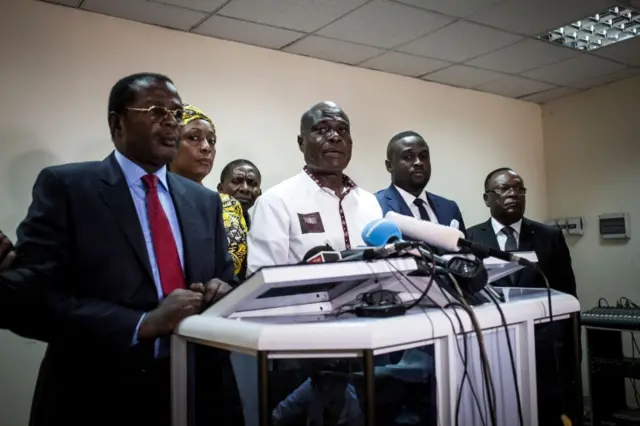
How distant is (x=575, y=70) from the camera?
166 inches

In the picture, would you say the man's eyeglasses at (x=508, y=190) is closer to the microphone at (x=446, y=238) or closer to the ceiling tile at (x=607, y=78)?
the ceiling tile at (x=607, y=78)

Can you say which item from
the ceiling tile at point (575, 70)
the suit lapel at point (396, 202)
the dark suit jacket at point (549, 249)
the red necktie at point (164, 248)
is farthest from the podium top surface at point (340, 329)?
the ceiling tile at point (575, 70)

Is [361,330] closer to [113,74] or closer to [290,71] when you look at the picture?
[113,74]

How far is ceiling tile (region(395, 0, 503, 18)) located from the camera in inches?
115

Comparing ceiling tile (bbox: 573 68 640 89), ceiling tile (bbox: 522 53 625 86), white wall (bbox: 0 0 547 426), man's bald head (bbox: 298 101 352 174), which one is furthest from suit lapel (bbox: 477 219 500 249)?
ceiling tile (bbox: 573 68 640 89)

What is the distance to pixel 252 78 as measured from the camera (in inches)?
137

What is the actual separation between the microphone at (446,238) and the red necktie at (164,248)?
504 mm

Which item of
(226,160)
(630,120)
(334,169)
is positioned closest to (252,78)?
(226,160)

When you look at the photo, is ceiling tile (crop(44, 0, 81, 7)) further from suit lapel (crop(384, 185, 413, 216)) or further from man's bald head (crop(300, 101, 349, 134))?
suit lapel (crop(384, 185, 413, 216))

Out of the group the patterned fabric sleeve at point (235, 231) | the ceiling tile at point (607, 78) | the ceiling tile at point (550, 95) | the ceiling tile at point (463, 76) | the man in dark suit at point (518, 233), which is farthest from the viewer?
the ceiling tile at point (550, 95)

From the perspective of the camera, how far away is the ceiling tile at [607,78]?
4329mm

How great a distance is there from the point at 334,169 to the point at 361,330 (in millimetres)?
1202

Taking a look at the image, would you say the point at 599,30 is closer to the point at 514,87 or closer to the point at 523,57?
the point at 523,57

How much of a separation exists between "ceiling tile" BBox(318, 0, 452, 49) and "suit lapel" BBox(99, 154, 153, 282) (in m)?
2.10
